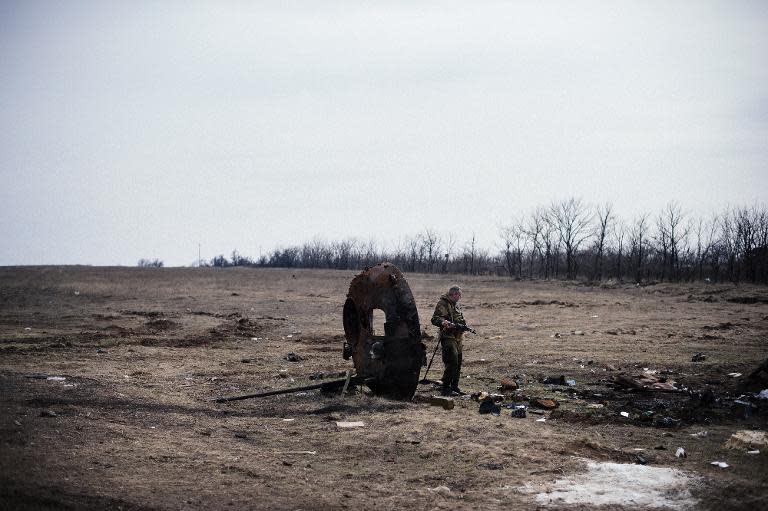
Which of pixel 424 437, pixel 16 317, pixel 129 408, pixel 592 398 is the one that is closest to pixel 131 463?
pixel 129 408

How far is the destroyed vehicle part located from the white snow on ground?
3.60m

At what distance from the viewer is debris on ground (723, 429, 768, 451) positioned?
6.61 metres

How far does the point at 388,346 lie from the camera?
9422 mm

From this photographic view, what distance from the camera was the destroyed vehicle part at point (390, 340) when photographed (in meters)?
9.33

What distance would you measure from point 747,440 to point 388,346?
482 centimetres

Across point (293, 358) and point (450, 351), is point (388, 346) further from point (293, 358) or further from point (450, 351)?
point (293, 358)

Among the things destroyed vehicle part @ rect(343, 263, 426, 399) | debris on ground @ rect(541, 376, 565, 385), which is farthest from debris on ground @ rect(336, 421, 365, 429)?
debris on ground @ rect(541, 376, 565, 385)

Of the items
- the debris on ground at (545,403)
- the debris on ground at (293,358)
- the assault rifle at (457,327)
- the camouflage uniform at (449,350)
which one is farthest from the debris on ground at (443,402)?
the debris on ground at (293,358)

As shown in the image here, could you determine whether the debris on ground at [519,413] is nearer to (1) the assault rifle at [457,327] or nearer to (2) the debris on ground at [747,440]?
(1) the assault rifle at [457,327]

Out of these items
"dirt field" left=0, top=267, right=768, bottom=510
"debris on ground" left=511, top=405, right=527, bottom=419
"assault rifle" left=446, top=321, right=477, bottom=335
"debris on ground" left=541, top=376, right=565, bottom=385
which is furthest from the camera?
"debris on ground" left=541, top=376, right=565, bottom=385

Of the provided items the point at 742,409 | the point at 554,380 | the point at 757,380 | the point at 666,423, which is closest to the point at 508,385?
the point at 554,380

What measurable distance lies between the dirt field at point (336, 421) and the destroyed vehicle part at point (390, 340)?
0.39 meters

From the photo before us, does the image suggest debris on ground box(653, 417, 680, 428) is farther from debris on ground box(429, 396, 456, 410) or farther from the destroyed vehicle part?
the destroyed vehicle part

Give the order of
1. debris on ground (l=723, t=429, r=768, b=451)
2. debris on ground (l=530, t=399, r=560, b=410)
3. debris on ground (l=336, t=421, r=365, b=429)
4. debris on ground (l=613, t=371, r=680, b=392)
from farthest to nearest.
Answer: debris on ground (l=613, t=371, r=680, b=392) → debris on ground (l=530, t=399, r=560, b=410) → debris on ground (l=336, t=421, r=365, b=429) → debris on ground (l=723, t=429, r=768, b=451)
